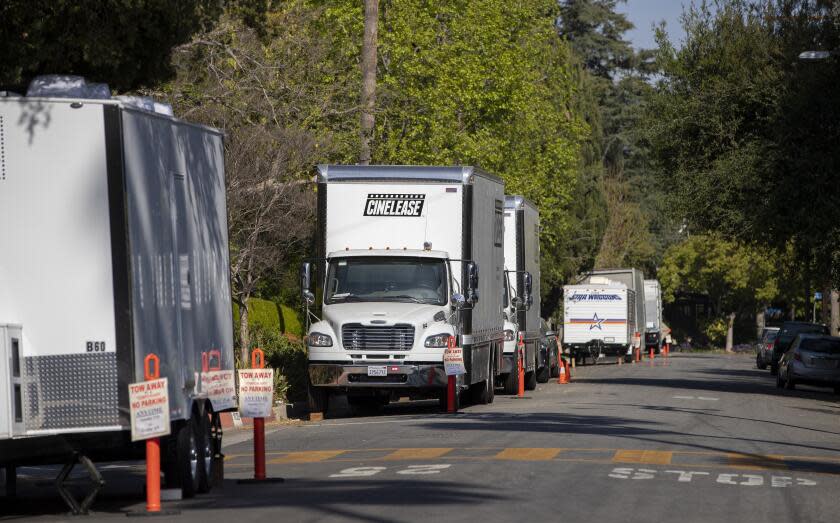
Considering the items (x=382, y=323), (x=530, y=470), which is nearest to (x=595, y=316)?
(x=382, y=323)

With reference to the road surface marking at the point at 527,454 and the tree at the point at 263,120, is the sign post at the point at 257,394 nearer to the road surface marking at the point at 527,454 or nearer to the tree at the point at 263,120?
the road surface marking at the point at 527,454

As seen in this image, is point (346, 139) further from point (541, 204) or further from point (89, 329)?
point (89, 329)

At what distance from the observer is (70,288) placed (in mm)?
11875

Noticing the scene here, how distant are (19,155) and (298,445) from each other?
880cm

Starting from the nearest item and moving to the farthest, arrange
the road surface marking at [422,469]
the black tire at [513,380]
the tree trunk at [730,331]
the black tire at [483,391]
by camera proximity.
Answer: the road surface marking at [422,469]
the black tire at [483,391]
the black tire at [513,380]
the tree trunk at [730,331]

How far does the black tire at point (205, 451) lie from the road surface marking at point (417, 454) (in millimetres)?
3027

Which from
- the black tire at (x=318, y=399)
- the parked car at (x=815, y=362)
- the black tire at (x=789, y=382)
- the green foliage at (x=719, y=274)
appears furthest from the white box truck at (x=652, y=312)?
the black tire at (x=318, y=399)

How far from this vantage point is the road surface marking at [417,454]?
17.1m

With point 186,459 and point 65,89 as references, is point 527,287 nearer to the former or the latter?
point 186,459

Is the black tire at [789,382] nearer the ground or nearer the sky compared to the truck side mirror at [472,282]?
nearer the ground

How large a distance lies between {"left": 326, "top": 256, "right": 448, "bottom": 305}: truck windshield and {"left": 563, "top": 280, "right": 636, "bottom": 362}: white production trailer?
35.0 metres

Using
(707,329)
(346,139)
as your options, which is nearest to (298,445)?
(346,139)

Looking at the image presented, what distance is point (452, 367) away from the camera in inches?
Answer: 982

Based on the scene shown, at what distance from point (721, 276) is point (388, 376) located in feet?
264
